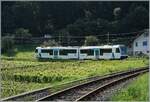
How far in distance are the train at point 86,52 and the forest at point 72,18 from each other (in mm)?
32987

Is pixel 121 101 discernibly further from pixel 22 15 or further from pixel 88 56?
pixel 22 15

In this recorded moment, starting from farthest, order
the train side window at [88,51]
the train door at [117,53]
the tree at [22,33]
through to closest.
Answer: the tree at [22,33] < the train side window at [88,51] < the train door at [117,53]

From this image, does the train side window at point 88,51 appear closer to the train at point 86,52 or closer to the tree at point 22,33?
the train at point 86,52

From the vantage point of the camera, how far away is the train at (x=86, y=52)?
2456 inches

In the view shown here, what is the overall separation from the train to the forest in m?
33.0

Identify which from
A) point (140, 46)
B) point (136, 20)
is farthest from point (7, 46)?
point (136, 20)

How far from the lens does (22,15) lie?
357ft

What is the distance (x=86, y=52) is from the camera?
214 feet

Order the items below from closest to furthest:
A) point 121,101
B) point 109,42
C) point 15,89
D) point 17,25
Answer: point 121,101 < point 15,89 < point 109,42 < point 17,25

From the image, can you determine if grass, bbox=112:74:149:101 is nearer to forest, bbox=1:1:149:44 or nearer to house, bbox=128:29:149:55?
house, bbox=128:29:149:55

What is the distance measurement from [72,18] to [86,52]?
164 feet

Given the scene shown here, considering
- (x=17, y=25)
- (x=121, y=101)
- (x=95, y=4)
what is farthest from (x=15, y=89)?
(x=95, y=4)

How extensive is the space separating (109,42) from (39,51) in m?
31.5

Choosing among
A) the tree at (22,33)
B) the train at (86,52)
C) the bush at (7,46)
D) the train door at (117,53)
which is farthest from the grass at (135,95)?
the tree at (22,33)
